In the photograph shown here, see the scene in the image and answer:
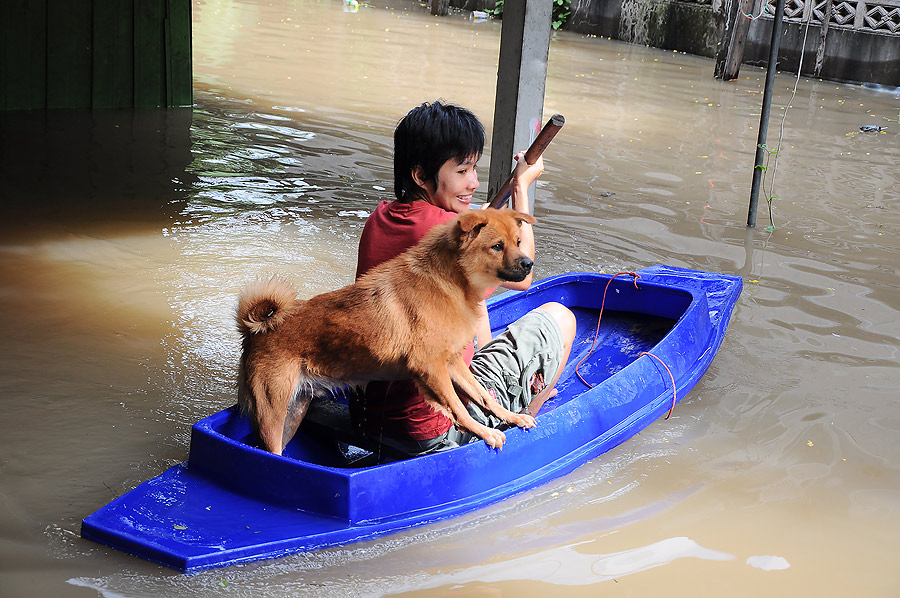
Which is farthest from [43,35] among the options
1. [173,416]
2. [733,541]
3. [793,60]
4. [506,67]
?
[793,60]

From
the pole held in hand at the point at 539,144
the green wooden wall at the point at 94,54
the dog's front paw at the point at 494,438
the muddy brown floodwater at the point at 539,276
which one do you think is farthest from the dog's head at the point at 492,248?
the green wooden wall at the point at 94,54

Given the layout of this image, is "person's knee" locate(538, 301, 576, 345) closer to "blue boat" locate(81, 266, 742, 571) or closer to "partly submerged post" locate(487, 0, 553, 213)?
"blue boat" locate(81, 266, 742, 571)

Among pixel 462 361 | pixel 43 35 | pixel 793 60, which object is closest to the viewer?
pixel 462 361

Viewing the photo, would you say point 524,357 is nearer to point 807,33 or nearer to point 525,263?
point 525,263

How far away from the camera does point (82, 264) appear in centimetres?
619

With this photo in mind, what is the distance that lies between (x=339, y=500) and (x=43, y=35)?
30.6 ft

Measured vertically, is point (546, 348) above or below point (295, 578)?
above

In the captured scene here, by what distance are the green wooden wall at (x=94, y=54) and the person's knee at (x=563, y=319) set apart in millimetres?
8592

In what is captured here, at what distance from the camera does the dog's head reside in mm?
3154

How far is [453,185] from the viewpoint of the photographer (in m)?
3.49

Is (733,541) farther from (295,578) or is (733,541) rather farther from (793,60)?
(793,60)

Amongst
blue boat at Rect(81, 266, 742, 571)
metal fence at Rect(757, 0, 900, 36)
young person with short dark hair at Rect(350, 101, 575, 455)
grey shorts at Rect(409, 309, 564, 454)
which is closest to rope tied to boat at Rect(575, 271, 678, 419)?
blue boat at Rect(81, 266, 742, 571)

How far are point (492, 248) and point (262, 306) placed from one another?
35.3 inches

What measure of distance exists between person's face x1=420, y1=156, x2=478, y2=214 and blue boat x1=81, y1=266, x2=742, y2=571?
38.5 inches
